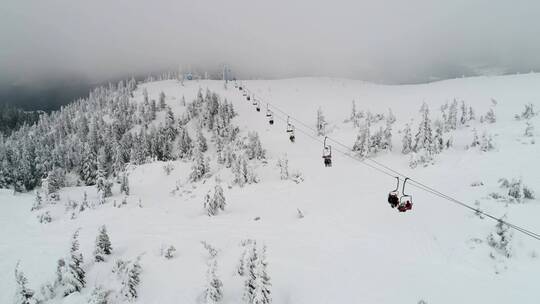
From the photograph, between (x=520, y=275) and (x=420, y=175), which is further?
(x=420, y=175)

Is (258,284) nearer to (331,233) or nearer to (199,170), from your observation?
(331,233)

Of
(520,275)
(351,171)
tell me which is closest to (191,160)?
(351,171)

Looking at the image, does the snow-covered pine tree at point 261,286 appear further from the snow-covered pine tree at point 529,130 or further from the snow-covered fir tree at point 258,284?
the snow-covered pine tree at point 529,130

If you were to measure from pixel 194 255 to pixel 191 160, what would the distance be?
33203 mm

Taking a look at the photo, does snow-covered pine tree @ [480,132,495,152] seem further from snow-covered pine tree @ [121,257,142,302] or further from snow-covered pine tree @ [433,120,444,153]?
snow-covered pine tree @ [121,257,142,302]

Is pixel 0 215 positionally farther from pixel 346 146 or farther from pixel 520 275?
pixel 520 275

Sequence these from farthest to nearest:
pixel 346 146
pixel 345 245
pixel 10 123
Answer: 1. pixel 10 123
2. pixel 346 146
3. pixel 345 245

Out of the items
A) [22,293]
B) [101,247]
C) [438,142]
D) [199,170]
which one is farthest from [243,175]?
[22,293]

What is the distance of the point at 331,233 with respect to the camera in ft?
76.3

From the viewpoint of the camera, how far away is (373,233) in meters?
22.4

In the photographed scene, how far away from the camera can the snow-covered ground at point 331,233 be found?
1741cm

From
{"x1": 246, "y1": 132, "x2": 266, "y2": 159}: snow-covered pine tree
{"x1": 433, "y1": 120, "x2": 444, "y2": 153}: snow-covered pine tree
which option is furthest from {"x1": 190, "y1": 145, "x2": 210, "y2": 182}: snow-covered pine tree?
{"x1": 433, "y1": 120, "x2": 444, "y2": 153}: snow-covered pine tree

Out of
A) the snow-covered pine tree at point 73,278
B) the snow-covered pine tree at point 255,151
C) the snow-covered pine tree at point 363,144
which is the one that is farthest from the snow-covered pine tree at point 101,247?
the snow-covered pine tree at point 363,144

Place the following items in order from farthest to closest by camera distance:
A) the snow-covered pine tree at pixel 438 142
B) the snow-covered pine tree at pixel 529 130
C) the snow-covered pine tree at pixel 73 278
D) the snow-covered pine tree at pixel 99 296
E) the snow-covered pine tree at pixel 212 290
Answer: the snow-covered pine tree at pixel 438 142 → the snow-covered pine tree at pixel 529 130 → the snow-covered pine tree at pixel 73 278 → the snow-covered pine tree at pixel 99 296 → the snow-covered pine tree at pixel 212 290
